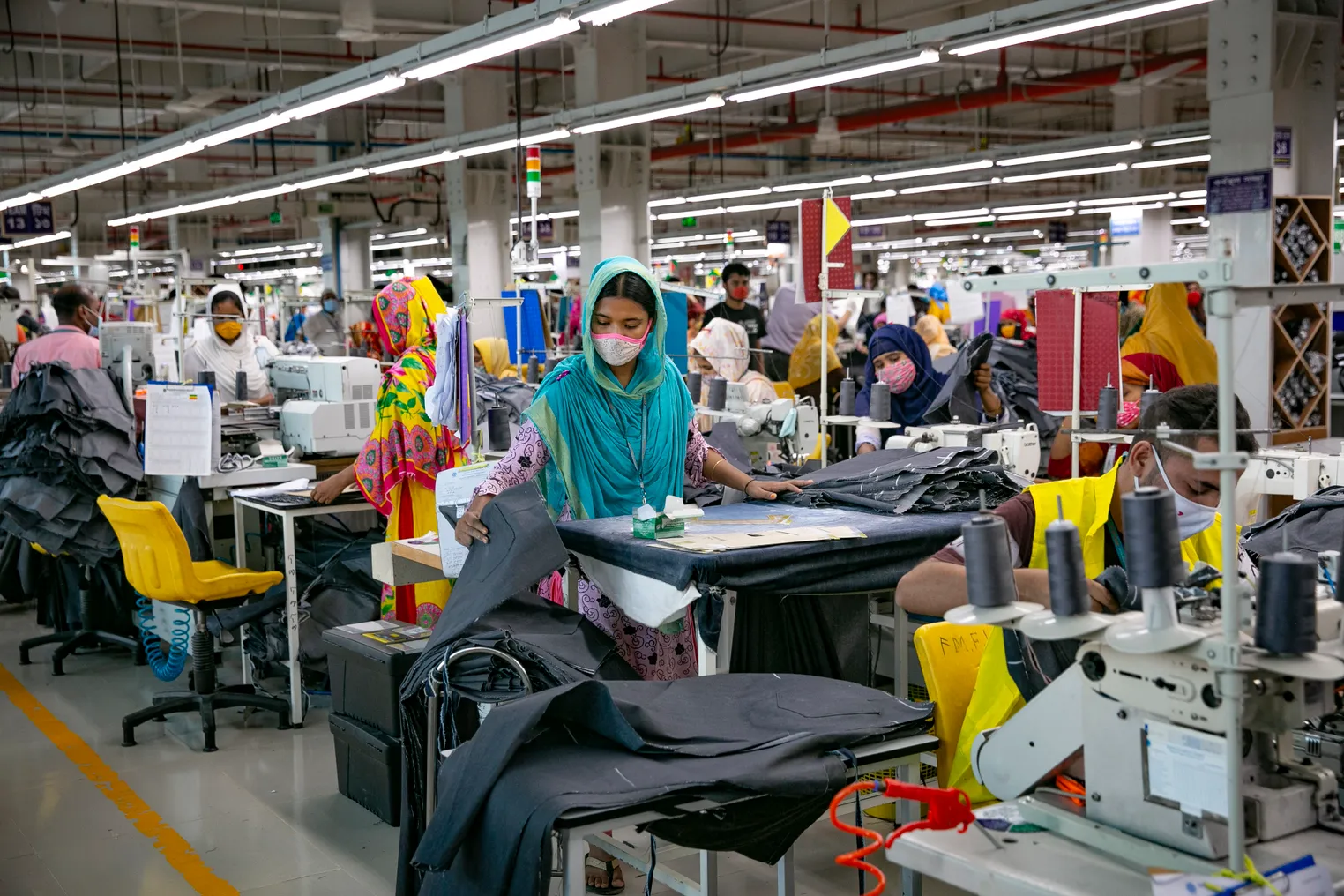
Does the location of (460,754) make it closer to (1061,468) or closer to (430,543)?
(430,543)

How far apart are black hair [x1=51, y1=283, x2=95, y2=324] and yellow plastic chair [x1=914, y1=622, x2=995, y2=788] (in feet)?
17.5

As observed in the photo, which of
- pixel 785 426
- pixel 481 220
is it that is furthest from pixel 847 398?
pixel 481 220

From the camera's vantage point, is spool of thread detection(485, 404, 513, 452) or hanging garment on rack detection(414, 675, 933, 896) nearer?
hanging garment on rack detection(414, 675, 933, 896)

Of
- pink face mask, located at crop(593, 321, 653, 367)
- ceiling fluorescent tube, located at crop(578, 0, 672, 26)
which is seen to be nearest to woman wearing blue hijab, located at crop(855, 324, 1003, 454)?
ceiling fluorescent tube, located at crop(578, 0, 672, 26)

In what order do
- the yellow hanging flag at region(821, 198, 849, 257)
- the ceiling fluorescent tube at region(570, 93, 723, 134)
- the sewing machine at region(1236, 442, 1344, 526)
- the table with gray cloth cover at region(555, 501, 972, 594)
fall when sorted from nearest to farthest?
the table with gray cloth cover at region(555, 501, 972, 594), the sewing machine at region(1236, 442, 1344, 526), the yellow hanging flag at region(821, 198, 849, 257), the ceiling fluorescent tube at region(570, 93, 723, 134)

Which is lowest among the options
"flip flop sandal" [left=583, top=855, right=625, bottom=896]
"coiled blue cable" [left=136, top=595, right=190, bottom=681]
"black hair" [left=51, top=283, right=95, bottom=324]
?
"flip flop sandal" [left=583, top=855, right=625, bottom=896]

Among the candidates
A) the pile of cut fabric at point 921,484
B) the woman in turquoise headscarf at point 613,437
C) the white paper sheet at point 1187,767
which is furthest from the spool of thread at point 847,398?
the white paper sheet at point 1187,767

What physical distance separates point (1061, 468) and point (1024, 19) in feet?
7.13

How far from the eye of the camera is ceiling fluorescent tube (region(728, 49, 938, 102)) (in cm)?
652

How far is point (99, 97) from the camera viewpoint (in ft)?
46.4

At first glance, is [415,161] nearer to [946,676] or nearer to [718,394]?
[718,394]

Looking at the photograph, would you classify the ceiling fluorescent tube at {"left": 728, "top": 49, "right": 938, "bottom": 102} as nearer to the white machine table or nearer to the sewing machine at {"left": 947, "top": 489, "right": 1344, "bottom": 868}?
the white machine table

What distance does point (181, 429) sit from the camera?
5.16 metres

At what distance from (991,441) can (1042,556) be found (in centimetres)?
215
